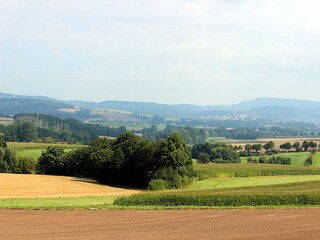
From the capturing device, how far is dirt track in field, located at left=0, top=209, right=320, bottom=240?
2884 cm

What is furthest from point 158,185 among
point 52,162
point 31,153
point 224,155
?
point 224,155

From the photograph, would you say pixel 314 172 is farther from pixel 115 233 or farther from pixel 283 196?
pixel 115 233

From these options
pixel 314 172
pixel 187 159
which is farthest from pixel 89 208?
pixel 314 172

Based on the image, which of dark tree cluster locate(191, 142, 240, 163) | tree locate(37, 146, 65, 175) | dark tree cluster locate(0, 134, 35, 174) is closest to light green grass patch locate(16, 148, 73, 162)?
dark tree cluster locate(0, 134, 35, 174)

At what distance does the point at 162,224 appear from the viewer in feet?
109

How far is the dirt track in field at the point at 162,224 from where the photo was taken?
94.6 feet

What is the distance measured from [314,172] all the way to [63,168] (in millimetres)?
46090

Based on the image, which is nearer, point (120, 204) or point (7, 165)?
point (120, 204)

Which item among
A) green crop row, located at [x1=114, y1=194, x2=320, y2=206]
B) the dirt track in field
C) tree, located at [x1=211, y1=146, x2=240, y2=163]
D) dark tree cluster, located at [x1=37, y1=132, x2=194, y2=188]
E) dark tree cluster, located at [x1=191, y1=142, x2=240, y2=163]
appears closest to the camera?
the dirt track in field

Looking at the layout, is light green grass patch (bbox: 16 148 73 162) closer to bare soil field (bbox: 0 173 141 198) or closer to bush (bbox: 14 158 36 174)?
bush (bbox: 14 158 36 174)

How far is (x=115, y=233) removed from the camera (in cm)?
2967

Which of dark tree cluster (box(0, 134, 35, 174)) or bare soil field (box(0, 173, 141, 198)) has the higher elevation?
bare soil field (box(0, 173, 141, 198))

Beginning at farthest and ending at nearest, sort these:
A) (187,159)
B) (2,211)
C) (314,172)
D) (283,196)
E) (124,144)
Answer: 1. (314,172)
2. (124,144)
3. (187,159)
4. (283,196)
5. (2,211)

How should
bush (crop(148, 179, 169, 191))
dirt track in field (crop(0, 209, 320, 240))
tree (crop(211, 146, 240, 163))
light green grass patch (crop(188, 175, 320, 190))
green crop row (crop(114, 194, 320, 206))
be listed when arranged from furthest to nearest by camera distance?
tree (crop(211, 146, 240, 163)), light green grass patch (crop(188, 175, 320, 190)), bush (crop(148, 179, 169, 191)), green crop row (crop(114, 194, 320, 206)), dirt track in field (crop(0, 209, 320, 240))
